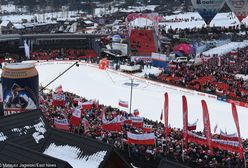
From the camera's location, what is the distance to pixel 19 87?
16.6 m

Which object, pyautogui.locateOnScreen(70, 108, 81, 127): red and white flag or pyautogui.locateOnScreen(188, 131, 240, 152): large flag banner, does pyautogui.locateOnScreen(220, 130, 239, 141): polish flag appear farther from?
pyautogui.locateOnScreen(70, 108, 81, 127): red and white flag

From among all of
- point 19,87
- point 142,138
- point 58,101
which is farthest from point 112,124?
point 58,101

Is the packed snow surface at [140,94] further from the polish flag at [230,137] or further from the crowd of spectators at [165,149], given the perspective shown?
the polish flag at [230,137]

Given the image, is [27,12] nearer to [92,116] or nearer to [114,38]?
[114,38]

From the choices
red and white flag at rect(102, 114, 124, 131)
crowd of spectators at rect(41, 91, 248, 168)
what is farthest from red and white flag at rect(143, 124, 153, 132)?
red and white flag at rect(102, 114, 124, 131)

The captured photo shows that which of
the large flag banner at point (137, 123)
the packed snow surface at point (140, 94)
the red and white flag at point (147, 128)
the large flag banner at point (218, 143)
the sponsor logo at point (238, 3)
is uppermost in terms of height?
the sponsor logo at point (238, 3)

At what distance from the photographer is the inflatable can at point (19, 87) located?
1647cm

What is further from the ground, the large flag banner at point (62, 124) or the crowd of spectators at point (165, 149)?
the large flag banner at point (62, 124)

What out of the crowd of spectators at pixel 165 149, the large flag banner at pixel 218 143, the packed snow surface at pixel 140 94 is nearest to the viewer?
the crowd of spectators at pixel 165 149

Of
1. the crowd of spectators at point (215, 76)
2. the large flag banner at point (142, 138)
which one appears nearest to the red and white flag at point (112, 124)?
the large flag banner at point (142, 138)

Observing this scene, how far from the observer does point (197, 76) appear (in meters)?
33.0

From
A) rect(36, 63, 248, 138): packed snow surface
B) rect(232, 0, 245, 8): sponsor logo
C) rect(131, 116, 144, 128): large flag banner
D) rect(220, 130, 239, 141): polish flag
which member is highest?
rect(232, 0, 245, 8): sponsor logo

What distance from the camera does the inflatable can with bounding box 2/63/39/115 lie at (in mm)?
16469

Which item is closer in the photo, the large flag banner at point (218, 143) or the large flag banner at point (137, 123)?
the large flag banner at point (218, 143)
